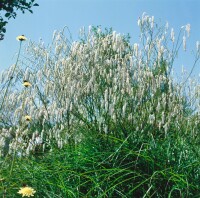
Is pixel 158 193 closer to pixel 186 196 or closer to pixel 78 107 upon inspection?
pixel 186 196

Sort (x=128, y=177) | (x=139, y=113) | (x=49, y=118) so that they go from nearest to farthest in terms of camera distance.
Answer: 1. (x=128, y=177)
2. (x=139, y=113)
3. (x=49, y=118)

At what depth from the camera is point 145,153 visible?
126 inches

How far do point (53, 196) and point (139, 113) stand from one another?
4.27 ft

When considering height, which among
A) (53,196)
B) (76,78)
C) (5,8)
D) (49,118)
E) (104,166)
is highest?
(5,8)

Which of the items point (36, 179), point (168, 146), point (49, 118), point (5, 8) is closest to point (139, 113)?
point (168, 146)

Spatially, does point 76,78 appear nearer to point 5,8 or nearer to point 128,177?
point 128,177

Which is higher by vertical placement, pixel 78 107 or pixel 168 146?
pixel 78 107

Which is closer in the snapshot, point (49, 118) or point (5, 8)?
point (49, 118)

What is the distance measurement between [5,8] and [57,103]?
3.77 m

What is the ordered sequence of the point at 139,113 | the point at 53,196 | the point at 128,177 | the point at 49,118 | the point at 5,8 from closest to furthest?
the point at 53,196 < the point at 128,177 < the point at 139,113 < the point at 49,118 < the point at 5,8

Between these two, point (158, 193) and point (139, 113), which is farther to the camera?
point (139, 113)

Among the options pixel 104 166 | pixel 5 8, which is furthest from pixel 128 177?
pixel 5 8

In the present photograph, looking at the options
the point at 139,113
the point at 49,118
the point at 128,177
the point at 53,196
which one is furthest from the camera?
the point at 49,118

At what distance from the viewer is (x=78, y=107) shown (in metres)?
4.17
